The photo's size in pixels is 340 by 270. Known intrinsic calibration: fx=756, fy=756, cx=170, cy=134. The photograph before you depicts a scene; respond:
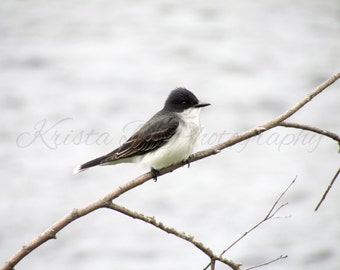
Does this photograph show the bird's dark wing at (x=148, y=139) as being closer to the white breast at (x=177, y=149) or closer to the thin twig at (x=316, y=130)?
the white breast at (x=177, y=149)

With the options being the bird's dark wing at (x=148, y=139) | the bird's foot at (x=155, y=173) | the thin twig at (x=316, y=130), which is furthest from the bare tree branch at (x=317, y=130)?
the bird's dark wing at (x=148, y=139)

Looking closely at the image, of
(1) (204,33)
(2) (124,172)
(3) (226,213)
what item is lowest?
(3) (226,213)

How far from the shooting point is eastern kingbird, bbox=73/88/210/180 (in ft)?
21.2

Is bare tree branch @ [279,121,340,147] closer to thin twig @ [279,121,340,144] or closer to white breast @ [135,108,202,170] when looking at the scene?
thin twig @ [279,121,340,144]

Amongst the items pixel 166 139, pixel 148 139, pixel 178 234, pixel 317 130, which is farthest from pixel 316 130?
pixel 148 139

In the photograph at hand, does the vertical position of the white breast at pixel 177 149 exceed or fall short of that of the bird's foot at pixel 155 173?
it exceeds it

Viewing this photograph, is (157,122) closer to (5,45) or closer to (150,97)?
(150,97)

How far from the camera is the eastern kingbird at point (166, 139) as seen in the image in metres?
6.46

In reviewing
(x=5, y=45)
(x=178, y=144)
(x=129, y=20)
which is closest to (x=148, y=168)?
(x=178, y=144)

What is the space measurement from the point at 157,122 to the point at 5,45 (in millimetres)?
11851

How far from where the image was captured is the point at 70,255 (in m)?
12.0

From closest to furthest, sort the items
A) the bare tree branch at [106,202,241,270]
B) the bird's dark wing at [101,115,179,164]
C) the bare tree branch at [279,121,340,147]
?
the bare tree branch at [106,202,241,270] < the bare tree branch at [279,121,340,147] < the bird's dark wing at [101,115,179,164]

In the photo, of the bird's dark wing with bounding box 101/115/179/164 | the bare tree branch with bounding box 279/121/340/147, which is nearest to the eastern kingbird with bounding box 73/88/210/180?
the bird's dark wing with bounding box 101/115/179/164

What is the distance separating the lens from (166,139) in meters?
6.71
